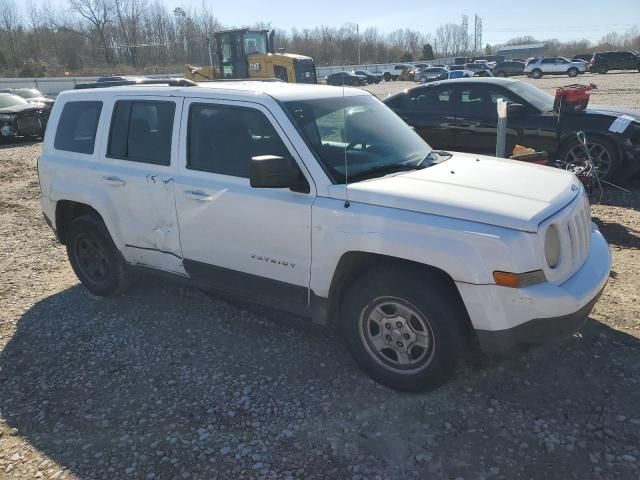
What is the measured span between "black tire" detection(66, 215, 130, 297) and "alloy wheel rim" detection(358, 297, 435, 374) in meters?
2.55

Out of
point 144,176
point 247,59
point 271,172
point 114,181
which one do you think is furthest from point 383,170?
point 247,59

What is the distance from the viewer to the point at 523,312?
2871 millimetres

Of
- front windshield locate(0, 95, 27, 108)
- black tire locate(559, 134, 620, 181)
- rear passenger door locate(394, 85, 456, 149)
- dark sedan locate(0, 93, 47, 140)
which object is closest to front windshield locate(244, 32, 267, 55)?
dark sedan locate(0, 93, 47, 140)

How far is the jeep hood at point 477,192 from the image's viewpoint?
2.93 metres

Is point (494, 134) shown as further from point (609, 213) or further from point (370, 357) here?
point (370, 357)

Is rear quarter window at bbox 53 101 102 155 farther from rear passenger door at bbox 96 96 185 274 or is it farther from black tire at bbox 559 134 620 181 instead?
black tire at bbox 559 134 620 181

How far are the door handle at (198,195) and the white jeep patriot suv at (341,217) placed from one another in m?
0.01

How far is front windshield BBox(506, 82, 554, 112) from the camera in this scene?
327 inches

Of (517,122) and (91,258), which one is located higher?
(517,122)

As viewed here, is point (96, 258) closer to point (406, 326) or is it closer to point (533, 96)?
point (406, 326)

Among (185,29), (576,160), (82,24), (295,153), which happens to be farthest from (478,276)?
(82,24)

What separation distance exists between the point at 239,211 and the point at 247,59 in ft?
57.3

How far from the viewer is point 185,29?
74125 mm

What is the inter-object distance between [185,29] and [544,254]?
79727mm
